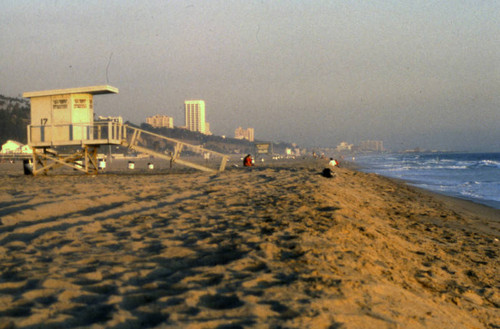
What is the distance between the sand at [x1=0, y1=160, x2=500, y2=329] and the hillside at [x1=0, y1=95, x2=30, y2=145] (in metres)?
76.1

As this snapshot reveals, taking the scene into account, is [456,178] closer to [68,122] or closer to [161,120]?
[68,122]

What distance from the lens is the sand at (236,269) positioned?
2.73 meters

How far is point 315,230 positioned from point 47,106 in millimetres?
16070

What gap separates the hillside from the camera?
70.3m

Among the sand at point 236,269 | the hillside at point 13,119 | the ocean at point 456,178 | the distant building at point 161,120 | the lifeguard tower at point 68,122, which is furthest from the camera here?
the distant building at point 161,120

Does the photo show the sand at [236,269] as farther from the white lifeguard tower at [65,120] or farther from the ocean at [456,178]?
the white lifeguard tower at [65,120]

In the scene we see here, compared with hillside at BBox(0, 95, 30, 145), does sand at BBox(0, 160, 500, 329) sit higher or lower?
lower

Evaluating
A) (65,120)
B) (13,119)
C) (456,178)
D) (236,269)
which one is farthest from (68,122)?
(13,119)

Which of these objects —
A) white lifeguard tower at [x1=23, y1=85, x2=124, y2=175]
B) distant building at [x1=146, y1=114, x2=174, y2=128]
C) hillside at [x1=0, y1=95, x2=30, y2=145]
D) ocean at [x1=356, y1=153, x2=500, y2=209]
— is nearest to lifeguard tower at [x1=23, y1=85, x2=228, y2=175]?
white lifeguard tower at [x1=23, y1=85, x2=124, y2=175]

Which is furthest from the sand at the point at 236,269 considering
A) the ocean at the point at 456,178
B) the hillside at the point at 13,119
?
the hillside at the point at 13,119

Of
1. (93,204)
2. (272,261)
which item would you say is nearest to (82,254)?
(272,261)

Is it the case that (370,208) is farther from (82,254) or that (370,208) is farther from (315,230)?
(82,254)

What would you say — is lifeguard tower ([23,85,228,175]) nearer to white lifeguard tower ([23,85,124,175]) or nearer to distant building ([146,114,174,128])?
white lifeguard tower ([23,85,124,175])

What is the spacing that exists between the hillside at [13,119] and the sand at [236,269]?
76085mm
